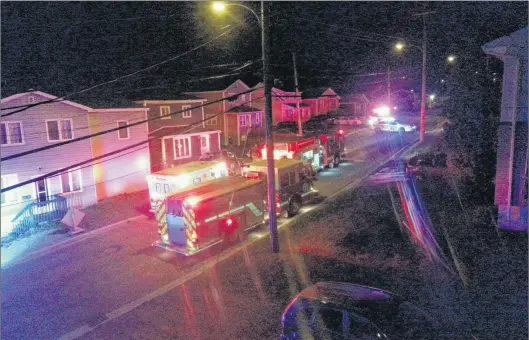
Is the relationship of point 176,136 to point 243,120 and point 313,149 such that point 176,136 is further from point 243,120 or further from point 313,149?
point 243,120

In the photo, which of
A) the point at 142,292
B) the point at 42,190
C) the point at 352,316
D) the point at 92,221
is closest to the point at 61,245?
the point at 92,221

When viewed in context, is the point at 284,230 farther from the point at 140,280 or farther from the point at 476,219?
the point at 476,219

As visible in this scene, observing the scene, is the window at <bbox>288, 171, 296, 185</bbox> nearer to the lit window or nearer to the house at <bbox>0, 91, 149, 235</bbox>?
the house at <bbox>0, 91, 149, 235</bbox>

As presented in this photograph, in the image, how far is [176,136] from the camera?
1190 inches

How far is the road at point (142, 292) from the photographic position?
31.1 feet

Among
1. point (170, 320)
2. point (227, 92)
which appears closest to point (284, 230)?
point (170, 320)

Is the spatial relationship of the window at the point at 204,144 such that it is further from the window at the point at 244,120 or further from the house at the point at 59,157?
the house at the point at 59,157

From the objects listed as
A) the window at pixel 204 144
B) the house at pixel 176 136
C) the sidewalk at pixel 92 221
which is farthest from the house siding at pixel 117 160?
the window at pixel 204 144

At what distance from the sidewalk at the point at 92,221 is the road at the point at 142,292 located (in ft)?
4.13

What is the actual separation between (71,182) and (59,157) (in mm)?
1359

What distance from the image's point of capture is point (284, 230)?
16.0 metres

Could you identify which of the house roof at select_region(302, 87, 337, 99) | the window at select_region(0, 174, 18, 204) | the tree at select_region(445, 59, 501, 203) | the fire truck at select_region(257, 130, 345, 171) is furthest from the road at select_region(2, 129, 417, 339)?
the house roof at select_region(302, 87, 337, 99)

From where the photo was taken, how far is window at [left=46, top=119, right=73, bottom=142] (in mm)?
20078

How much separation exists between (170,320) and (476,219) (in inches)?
459
